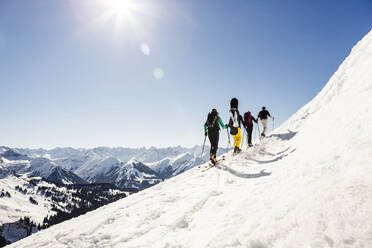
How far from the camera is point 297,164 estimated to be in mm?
7312

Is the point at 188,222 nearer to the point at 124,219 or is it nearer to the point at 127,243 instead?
the point at 127,243

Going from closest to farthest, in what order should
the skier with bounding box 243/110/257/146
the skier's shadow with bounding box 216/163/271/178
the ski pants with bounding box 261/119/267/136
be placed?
the skier's shadow with bounding box 216/163/271/178 < the skier with bounding box 243/110/257/146 < the ski pants with bounding box 261/119/267/136

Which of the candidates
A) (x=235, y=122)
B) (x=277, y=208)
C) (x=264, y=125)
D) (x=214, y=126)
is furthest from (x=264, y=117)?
(x=277, y=208)

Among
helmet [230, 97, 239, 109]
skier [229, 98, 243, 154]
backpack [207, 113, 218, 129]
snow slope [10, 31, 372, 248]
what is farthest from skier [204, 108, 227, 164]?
snow slope [10, 31, 372, 248]

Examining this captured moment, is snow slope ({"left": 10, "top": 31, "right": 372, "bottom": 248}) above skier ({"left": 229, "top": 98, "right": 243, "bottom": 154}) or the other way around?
the other way around

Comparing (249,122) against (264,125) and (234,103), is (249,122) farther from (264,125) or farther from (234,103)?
(234,103)

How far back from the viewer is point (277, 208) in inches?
201

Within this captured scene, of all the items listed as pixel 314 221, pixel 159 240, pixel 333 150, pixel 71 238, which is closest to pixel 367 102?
pixel 333 150

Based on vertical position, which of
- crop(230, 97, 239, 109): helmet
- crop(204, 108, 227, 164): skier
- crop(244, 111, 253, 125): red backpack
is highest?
crop(230, 97, 239, 109): helmet

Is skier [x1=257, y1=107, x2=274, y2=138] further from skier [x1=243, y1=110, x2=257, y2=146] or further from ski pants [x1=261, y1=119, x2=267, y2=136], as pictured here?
skier [x1=243, y1=110, x2=257, y2=146]

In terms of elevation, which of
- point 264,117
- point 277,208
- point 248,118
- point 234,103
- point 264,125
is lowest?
point 277,208

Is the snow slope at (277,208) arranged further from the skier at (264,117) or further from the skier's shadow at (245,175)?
the skier at (264,117)

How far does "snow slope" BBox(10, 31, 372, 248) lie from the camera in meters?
3.91

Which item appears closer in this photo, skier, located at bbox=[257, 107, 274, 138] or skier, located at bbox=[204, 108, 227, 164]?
skier, located at bbox=[204, 108, 227, 164]
